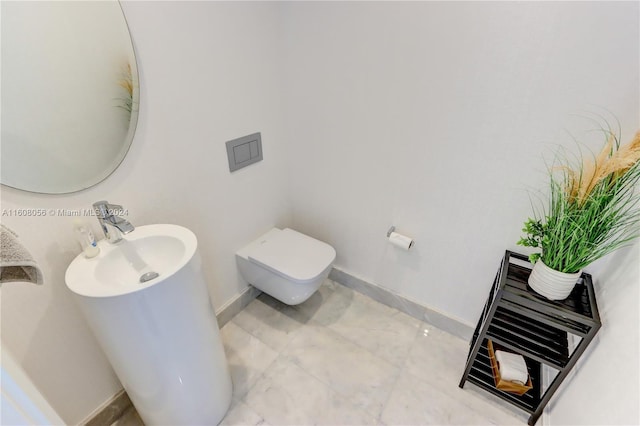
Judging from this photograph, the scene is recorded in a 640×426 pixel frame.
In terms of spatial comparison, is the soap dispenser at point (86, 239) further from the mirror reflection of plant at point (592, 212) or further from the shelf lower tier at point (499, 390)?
the shelf lower tier at point (499, 390)

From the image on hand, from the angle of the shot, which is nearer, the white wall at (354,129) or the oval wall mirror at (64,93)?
the oval wall mirror at (64,93)

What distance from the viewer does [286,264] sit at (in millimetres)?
1543

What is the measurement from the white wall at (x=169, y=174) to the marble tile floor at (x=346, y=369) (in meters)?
0.42

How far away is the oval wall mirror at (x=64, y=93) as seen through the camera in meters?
0.79

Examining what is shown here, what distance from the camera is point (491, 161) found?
3.92ft

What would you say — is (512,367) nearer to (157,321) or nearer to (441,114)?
(441,114)

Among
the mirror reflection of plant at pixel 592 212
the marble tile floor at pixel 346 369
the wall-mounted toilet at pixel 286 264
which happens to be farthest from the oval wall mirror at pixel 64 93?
the mirror reflection of plant at pixel 592 212

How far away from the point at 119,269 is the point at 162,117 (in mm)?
571

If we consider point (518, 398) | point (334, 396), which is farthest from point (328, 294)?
point (518, 398)

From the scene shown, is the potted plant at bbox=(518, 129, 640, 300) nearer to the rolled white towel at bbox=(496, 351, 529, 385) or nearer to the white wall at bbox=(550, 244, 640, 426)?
the white wall at bbox=(550, 244, 640, 426)

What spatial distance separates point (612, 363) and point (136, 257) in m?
1.56

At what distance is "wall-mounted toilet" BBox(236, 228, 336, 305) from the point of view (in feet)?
4.93

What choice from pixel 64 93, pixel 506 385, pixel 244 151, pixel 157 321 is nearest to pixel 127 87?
pixel 64 93

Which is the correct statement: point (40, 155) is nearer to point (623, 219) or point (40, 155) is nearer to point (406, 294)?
point (406, 294)
